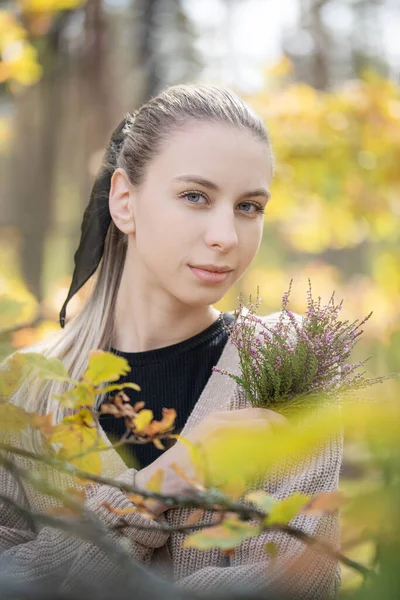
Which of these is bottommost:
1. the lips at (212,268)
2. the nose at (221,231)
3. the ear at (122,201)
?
the lips at (212,268)

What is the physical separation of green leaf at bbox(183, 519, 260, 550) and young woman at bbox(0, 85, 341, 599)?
1.99ft

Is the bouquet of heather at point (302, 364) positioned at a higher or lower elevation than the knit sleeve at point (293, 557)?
higher

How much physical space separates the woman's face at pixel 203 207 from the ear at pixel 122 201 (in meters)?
0.09

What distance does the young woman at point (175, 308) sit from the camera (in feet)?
4.50

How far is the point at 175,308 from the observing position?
179cm

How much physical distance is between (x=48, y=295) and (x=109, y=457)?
3784 millimetres

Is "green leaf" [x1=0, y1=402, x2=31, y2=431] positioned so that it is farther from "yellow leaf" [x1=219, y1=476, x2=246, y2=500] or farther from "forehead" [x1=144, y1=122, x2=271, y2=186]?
"forehead" [x1=144, y1=122, x2=271, y2=186]

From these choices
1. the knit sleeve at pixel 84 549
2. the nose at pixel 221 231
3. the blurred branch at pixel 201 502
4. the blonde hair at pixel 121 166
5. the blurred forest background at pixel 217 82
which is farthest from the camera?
the blurred forest background at pixel 217 82

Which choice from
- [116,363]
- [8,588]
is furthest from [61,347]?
[8,588]

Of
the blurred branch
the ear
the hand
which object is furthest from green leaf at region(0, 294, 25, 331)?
the ear

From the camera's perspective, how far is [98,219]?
1.96m

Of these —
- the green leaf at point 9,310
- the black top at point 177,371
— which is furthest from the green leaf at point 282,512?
the black top at point 177,371

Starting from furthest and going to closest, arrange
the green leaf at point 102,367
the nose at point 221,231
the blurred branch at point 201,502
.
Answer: the nose at point 221,231, the green leaf at point 102,367, the blurred branch at point 201,502

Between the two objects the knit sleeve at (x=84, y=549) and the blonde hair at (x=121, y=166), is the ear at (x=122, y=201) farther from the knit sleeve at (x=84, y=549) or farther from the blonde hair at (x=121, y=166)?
the knit sleeve at (x=84, y=549)
